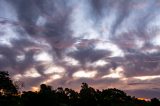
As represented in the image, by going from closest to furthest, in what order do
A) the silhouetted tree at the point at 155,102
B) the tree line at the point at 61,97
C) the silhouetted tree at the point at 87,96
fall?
the tree line at the point at 61,97 < the silhouetted tree at the point at 87,96 < the silhouetted tree at the point at 155,102

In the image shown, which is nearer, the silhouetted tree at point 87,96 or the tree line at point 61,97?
the tree line at point 61,97

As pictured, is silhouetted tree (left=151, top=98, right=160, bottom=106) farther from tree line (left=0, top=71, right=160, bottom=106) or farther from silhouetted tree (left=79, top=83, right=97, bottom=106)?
silhouetted tree (left=79, top=83, right=97, bottom=106)

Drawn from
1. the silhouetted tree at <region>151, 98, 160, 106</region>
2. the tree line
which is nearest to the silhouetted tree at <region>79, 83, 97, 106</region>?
the tree line

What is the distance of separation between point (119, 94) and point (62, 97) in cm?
3533

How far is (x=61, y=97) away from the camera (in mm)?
177125

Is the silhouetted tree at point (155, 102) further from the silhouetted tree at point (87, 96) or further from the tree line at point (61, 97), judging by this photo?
the silhouetted tree at point (87, 96)

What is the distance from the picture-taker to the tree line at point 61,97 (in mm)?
117250

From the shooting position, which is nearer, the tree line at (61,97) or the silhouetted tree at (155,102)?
the tree line at (61,97)

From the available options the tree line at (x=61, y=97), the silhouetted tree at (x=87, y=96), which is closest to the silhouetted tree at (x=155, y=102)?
the tree line at (x=61, y=97)

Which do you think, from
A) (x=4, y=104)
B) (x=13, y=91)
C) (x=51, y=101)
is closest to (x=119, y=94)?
(x=13, y=91)

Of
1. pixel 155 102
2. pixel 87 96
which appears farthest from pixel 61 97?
pixel 155 102

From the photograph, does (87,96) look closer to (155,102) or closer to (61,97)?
(61,97)

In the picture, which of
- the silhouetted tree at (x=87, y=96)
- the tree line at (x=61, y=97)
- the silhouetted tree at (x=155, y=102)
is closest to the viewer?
the tree line at (x=61, y=97)

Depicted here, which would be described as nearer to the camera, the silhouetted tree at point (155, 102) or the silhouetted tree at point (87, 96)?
the silhouetted tree at point (87, 96)
